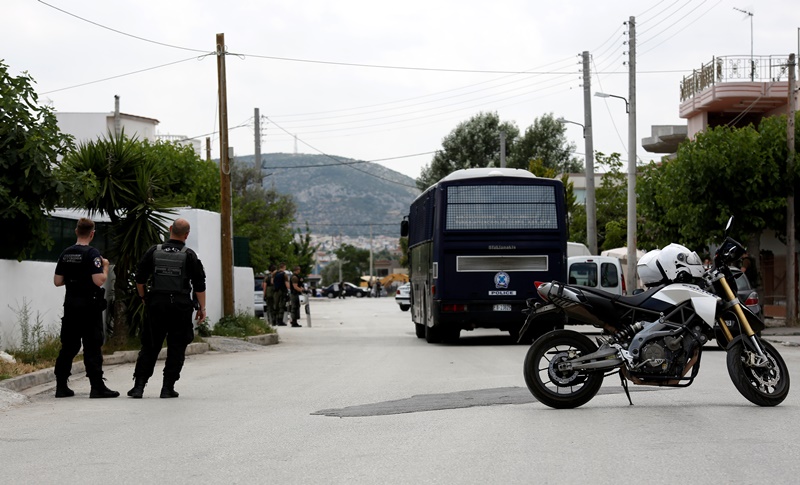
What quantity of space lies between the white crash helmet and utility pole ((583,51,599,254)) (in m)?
25.4

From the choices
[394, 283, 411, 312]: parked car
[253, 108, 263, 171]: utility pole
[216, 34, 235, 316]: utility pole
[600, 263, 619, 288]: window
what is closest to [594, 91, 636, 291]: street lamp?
[600, 263, 619, 288]: window

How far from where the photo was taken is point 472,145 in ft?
251

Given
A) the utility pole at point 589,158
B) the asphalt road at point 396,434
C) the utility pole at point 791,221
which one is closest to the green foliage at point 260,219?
the utility pole at point 589,158

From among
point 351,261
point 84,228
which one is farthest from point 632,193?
point 351,261

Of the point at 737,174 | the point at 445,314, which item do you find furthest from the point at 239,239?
the point at 737,174

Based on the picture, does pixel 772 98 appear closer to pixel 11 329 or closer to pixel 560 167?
pixel 11 329

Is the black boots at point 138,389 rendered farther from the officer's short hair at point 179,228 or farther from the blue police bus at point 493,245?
the blue police bus at point 493,245

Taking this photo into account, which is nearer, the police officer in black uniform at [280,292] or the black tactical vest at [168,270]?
the black tactical vest at [168,270]

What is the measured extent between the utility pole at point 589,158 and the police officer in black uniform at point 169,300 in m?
24.8

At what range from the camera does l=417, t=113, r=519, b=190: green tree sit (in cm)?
7512

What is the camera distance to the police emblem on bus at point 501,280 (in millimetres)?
21656

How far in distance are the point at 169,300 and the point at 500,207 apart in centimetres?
1112

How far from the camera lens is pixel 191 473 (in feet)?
22.5

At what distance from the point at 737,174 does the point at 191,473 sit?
24387mm
